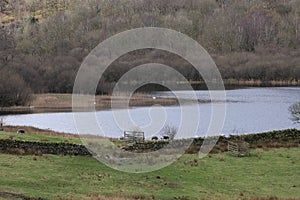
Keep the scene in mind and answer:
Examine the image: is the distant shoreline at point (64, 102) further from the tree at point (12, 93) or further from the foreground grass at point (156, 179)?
the foreground grass at point (156, 179)

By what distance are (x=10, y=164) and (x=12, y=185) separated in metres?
4.38

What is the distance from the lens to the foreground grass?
24703 mm

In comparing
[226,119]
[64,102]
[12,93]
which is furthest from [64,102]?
[226,119]

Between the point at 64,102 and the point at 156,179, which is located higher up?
the point at 64,102

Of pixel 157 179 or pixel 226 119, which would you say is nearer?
pixel 157 179

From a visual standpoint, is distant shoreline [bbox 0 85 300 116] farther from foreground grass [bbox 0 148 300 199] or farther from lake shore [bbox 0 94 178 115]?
foreground grass [bbox 0 148 300 199]

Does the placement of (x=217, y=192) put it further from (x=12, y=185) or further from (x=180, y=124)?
(x=180, y=124)

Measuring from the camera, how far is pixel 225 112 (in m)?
76.5

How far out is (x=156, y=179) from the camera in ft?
91.2

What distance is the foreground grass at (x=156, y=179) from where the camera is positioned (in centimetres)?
2470

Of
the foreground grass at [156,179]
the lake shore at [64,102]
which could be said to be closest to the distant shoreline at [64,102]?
the lake shore at [64,102]

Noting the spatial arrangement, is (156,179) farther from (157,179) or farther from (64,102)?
(64,102)

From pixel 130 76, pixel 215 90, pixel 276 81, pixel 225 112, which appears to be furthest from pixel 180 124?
pixel 276 81

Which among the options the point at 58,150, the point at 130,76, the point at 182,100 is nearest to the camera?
the point at 58,150
